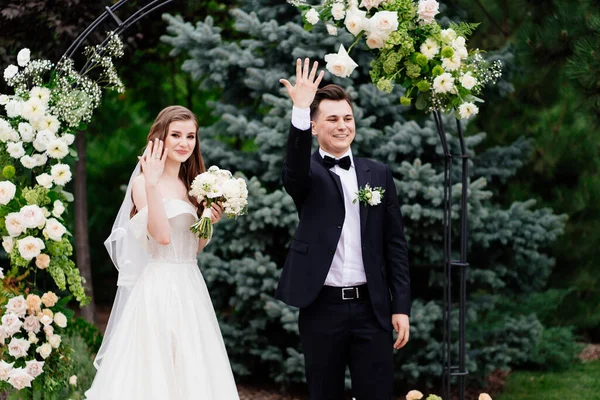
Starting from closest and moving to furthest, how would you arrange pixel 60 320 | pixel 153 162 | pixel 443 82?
pixel 153 162
pixel 443 82
pixel 60 320

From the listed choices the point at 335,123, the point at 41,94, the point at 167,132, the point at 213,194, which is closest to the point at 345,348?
the point at 213,194

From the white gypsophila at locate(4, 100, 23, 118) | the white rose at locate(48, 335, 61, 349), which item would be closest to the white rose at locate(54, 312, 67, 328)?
the white rose at locate(48, 335, 61, 349)

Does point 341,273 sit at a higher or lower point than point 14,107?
lower

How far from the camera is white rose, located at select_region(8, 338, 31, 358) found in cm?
444

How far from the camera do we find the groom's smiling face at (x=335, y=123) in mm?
3883

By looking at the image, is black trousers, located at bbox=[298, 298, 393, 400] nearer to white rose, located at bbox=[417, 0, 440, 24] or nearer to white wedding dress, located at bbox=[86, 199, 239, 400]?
white wedding dress, located at bbox=[86, 199, 239, 400]

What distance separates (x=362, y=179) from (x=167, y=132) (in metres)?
0.98

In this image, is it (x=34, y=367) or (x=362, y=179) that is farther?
(x=34, y=367)

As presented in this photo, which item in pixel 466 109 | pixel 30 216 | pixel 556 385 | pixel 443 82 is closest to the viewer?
pixel 443 82

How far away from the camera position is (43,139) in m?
4.48

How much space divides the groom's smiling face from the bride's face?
0.64m

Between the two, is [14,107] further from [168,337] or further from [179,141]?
[168,337]

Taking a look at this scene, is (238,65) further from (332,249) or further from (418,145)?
(332,249)

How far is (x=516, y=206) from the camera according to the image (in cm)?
636
